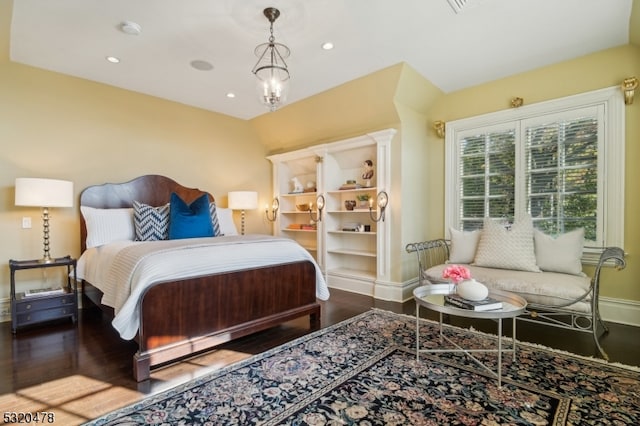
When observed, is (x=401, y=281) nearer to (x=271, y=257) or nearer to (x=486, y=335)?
(x=486, y=335)

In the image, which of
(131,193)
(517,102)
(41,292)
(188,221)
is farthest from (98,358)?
Answer: (517,102)

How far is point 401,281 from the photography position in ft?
13.2

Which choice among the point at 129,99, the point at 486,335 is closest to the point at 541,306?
the point at 486,335

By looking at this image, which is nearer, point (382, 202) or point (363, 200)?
point (382, 202)

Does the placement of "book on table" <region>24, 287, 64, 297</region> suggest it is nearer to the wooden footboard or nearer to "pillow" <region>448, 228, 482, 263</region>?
the wooden footboard

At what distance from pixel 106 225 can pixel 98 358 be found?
163 cm

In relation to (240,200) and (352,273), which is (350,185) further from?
(240,200)

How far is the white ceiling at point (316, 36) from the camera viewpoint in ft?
8.20

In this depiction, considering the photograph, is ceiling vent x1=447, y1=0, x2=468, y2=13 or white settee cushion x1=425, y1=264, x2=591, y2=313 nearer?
ceiling vent x1=447, y1=0, x2=468, y2=13

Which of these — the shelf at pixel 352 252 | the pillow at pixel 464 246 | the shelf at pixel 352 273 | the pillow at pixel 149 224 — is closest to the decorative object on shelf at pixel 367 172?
the shelf at pixel 352 252

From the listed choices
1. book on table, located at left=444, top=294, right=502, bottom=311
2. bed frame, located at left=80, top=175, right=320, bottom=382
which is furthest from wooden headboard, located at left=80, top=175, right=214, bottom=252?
book on table, located at left=444, top=294, right=502, bottom=311

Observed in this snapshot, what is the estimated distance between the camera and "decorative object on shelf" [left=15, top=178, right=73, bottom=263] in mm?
3062

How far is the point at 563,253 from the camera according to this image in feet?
9.98

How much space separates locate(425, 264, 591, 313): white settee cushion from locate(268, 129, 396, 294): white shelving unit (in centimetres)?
139
